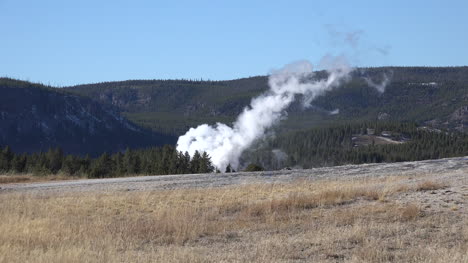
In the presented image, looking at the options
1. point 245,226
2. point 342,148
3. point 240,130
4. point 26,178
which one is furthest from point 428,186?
point 342,148

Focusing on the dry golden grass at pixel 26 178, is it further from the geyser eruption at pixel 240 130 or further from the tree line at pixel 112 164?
the geyser eruption at pixel 240 130

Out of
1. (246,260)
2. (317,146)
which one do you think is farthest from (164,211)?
(317,146)

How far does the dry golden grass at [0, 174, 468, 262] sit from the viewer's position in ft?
42.4

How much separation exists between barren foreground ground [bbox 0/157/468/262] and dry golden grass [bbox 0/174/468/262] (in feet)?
0.09

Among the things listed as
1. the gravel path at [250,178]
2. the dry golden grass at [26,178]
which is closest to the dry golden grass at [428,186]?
the gravel path at [250,178]

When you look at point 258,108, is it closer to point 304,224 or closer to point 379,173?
point 379,173

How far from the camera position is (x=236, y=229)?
16.7 m

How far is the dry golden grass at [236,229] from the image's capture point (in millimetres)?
12922

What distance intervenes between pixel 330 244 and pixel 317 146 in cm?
13644

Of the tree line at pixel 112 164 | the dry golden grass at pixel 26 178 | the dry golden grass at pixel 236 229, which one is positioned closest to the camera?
the dry golden grass at pixel 236 229

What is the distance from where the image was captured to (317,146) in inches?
5881

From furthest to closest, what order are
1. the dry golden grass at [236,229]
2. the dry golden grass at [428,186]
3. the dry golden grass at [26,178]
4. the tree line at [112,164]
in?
the tree line at [112,164] < the dry golden grass at [26,178] < the dry golden grass at [428,186] < the dry golden grass at [236,229]

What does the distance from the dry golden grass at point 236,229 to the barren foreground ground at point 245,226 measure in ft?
0.09

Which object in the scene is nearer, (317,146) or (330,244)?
(330,244)
